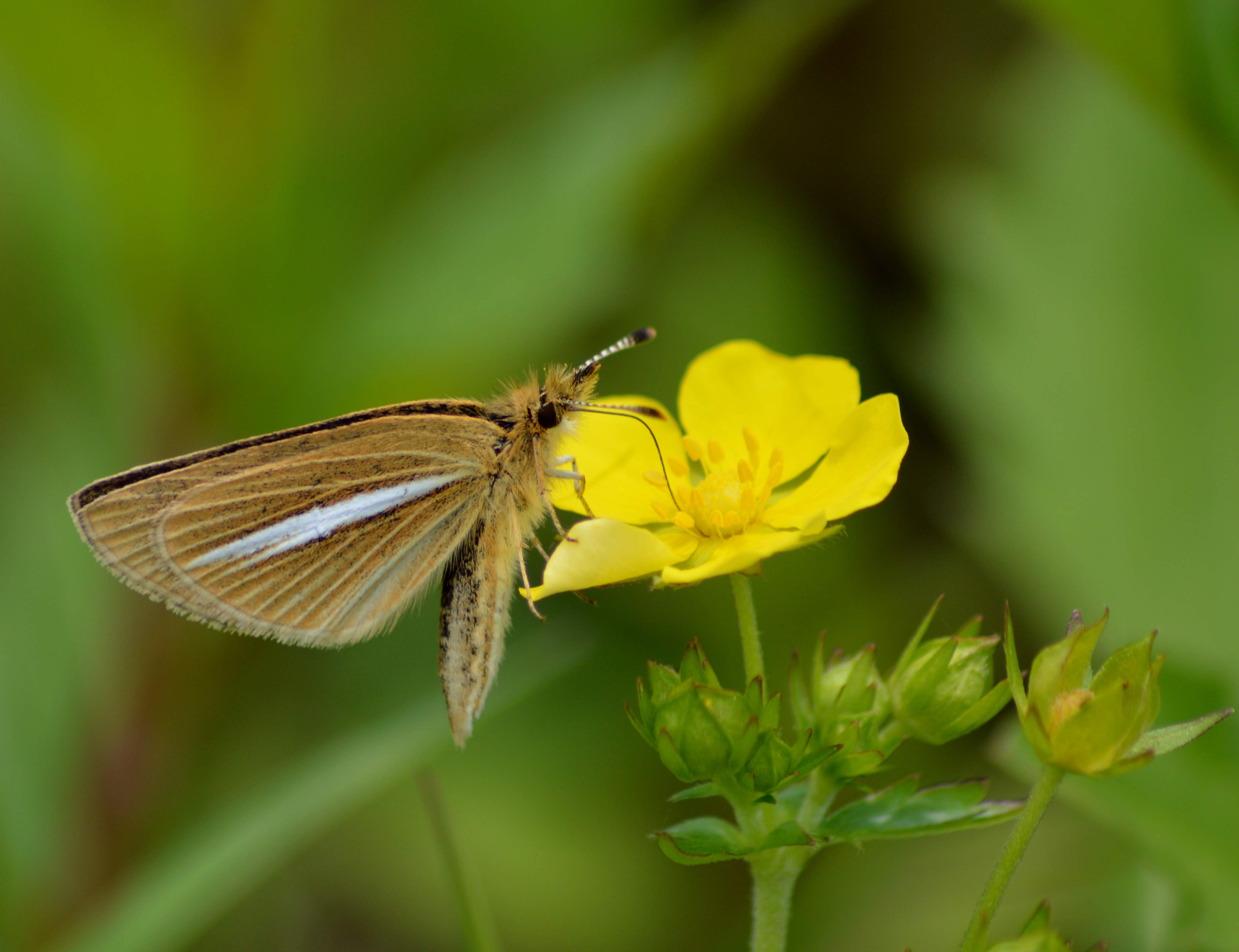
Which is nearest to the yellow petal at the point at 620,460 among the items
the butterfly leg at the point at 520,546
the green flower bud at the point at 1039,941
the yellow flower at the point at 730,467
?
the yellow flower at the point at 730,467

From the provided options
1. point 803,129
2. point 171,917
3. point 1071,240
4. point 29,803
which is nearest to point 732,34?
point 803,129

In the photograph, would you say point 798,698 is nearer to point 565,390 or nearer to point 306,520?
point 565,390

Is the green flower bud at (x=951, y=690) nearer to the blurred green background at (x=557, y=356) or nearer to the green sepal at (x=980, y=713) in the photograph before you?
the green sepal at (x=980, y=713)

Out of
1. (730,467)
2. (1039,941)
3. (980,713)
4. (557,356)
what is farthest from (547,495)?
(557,356)

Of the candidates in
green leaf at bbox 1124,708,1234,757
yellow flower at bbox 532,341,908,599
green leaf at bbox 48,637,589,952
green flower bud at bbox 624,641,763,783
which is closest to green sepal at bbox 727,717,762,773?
green flower bud at bbox 624,641,763,783

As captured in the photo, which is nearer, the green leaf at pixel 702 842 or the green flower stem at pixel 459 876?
the green leaf at pixel 702 842

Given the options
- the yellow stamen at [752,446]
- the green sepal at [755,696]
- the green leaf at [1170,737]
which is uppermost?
the yellow stamen at [752,446]

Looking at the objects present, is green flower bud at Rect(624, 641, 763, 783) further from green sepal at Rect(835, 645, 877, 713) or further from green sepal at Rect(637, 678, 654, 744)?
green sepal at Rect(835, 645, 877, 713)

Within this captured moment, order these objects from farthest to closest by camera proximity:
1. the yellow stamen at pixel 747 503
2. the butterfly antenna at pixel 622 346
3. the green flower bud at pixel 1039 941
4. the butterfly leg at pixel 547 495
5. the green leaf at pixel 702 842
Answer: the butterfly antenna at pixel 622 346, the butterfly leg at pixel 547 495, the yellow stamen at pixel 747 503, the green leaf at pixel 702 842, the green flower bud at pixel 1039 941
